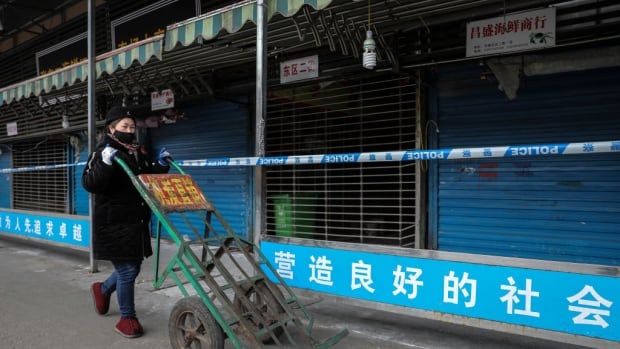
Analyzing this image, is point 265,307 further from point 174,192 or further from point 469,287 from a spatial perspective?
point 469,287

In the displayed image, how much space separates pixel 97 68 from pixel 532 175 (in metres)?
5.75

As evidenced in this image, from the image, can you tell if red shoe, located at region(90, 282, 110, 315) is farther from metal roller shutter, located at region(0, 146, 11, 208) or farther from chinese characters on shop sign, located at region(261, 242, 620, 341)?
metal roller shutter, located at region(0, 146, 11, 208)

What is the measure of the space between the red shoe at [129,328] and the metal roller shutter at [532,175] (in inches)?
145

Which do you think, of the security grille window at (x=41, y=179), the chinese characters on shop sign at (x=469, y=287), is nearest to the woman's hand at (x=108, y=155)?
the chinese characters on shop sign at (x=469, y=287)

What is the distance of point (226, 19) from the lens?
14.7ft

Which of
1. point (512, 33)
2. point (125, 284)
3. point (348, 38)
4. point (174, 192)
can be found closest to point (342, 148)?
point (348, 38)

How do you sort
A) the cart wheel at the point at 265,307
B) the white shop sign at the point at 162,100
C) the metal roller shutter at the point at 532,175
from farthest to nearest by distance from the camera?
1. the white shop sign at the point at 162,100
2. the metal roller shutter at the point at 532,175
3. the cart wheel at the point at 265,307

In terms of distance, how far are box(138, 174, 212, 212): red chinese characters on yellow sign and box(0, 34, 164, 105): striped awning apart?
2413 millimetres

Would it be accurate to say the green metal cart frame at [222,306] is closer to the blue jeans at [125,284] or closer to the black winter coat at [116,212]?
the black winter coat at [116,212]

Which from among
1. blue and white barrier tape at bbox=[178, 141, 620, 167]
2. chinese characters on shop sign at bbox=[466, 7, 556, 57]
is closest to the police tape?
blue and white barrier tape at bbox=[178, 141, 620, 167]

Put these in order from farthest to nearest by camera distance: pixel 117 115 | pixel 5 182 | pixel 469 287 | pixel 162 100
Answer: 1. pixel 5 182
2. pixel 162 100
3. pixel 117 115
4. pixel 469 287

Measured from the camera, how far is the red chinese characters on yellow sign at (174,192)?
346 cm

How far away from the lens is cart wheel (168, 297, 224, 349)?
308 centimetres


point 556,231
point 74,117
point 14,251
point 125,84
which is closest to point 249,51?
point 125,84
